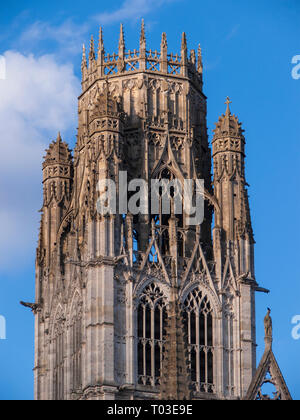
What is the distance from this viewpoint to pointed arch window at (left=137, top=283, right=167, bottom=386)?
98.2 metres

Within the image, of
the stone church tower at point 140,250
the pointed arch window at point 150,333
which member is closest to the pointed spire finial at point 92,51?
the stone church tower at point 140,250

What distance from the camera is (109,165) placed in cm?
10069

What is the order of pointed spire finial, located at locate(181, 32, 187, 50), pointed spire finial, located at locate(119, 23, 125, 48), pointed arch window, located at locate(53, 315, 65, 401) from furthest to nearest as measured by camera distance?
pointed spire finial, located at locate(181, 32, 187, 50), pointed spire finial, located at locate(119, 23, 125, 48), pointed arch window, located at locate(53, 315, 65, 401)

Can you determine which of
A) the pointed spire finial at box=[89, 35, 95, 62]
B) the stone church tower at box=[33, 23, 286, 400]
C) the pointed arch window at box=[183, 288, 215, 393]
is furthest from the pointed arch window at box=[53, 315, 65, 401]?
the pointed spire finial at box=[89, 35, 95, 62]

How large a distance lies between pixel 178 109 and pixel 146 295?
10.2 metres

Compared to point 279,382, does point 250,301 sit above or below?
above

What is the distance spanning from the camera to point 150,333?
3912 inches

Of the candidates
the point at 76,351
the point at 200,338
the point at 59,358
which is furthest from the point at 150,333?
the point at 59,358

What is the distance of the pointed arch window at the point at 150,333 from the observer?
322ft

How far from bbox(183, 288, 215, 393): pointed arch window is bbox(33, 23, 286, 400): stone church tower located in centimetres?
7

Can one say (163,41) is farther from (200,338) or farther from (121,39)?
(200,338)

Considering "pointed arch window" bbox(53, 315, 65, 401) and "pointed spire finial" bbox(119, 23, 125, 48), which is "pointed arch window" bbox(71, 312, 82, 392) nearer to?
"pointed arch window" bbox(53, 315, 65, 401)
